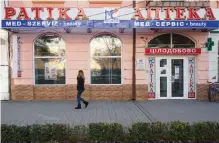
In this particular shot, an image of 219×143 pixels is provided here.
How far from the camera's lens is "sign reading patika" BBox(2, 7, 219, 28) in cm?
1129

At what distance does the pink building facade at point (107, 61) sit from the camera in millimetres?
12570

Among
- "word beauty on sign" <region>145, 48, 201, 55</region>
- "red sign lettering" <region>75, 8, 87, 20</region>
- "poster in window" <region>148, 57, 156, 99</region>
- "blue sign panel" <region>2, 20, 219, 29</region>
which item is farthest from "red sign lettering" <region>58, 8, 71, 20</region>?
"poster in window" <region>148, 57, 156, 99</region>

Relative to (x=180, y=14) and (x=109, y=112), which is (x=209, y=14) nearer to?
(x=180, y=14)

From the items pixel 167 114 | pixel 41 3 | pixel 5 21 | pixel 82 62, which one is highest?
pixel 41 3

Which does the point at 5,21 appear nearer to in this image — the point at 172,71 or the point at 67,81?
the point at 67,81

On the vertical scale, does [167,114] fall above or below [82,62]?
below

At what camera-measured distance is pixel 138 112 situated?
971 cm

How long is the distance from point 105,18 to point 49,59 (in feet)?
12.0

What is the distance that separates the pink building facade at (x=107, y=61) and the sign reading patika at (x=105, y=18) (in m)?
0.95

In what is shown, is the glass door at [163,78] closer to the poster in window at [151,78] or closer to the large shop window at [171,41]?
the poster in window at [151,78]

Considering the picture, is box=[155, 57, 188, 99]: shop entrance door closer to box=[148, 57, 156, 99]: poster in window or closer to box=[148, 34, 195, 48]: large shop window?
box=[148, 57, 156, 99]: poster in window

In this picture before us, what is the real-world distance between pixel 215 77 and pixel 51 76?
8.49 metres

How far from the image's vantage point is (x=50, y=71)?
42.2 feet

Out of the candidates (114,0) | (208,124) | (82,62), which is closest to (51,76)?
(82,62)
